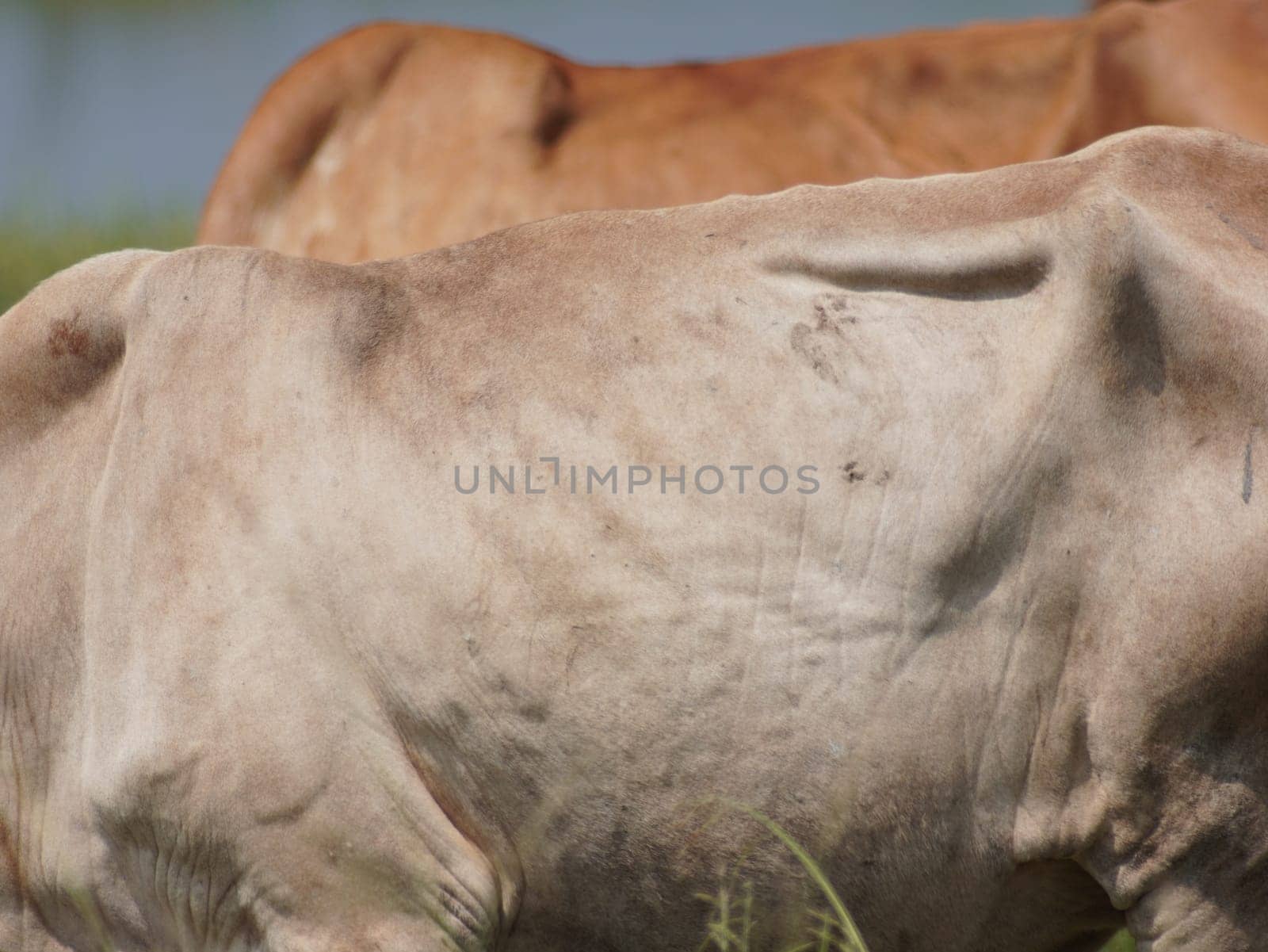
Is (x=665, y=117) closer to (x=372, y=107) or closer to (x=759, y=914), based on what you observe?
(x=372, y=107)

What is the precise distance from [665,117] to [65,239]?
442cm

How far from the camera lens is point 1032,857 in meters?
2.25

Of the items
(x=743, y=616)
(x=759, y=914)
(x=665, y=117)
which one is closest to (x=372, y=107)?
(x=665, y=117)

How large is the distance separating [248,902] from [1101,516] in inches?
50.6

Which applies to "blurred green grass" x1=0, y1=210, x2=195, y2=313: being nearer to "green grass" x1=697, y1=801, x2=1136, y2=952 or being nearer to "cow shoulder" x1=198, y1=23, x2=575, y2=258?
"cow shoulder" x1=198, y1=23, x2=575, y2=258

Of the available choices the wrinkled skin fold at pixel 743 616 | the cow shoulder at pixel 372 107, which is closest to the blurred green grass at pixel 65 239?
the cow shoulder at pixel 372 107

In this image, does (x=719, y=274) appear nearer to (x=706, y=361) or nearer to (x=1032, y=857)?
(x=706, y=361)

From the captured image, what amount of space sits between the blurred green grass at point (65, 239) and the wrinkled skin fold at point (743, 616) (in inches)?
225

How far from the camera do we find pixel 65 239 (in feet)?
26.3

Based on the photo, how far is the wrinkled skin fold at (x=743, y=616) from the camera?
7.20 feet

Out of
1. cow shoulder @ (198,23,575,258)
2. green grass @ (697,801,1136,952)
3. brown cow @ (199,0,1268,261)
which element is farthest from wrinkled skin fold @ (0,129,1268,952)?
cow shoulder @ (198,23,575,258)

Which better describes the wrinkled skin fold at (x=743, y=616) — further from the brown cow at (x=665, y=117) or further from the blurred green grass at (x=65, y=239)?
the blurred green grass at (x=65, y=239)

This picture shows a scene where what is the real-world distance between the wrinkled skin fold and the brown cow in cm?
216

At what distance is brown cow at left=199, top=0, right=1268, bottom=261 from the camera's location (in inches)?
174
